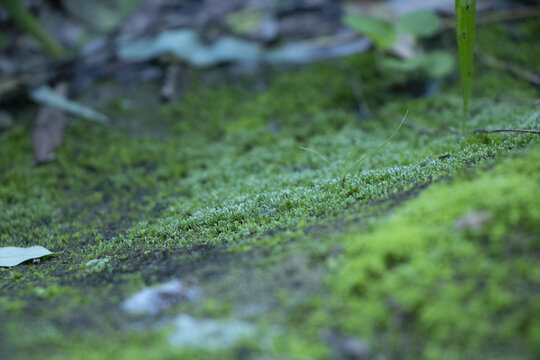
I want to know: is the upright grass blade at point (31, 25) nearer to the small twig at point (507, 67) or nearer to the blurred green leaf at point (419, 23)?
the blurred green leaf at point (419, 23)

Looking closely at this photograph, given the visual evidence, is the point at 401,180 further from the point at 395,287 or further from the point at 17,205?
the point at 17,205

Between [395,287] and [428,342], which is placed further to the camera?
[395,287]

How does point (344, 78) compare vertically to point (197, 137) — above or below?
above

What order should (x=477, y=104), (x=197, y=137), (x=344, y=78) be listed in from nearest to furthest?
1. (x=477, y=104)
2. (x=197, y=137)
3. (x=344, y=78)

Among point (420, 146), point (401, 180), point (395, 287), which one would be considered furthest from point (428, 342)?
point (420, 146)

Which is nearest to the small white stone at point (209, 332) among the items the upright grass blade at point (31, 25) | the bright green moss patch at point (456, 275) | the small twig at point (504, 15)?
the bright green moss patch at point (456, 275)

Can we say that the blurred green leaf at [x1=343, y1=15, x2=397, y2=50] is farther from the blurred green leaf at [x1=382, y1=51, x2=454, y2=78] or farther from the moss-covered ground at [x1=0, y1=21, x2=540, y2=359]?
the moss-covered ground at [x1=0, y1=21, x2=540, y2=359]

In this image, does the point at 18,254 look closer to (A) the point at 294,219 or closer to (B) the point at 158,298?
(B) the point at 158,298
